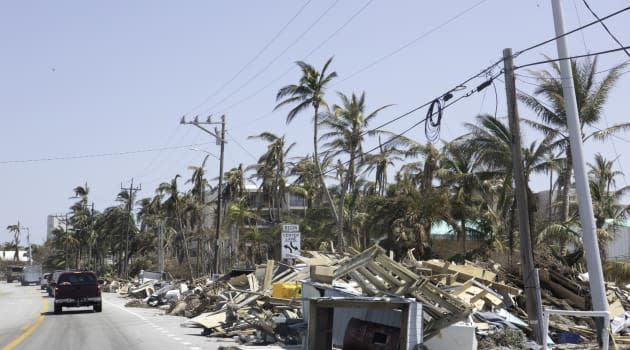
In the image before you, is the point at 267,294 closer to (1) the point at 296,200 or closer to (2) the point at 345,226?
(2) the point at 345,226

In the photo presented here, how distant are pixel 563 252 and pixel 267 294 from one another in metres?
14.5

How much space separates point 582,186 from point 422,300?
17.1 ft

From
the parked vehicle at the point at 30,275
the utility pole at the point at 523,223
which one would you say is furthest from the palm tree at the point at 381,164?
the parked vehicle at the point at 30,275

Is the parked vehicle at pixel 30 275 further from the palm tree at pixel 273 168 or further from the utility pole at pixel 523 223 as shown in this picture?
the utility pole at pixel 523 223

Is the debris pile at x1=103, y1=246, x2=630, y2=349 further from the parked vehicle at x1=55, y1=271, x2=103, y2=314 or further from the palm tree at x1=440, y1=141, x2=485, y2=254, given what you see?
the palm tree at x1=440, y1=141, x2=485, y2=254

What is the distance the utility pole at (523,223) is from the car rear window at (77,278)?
20.6 m

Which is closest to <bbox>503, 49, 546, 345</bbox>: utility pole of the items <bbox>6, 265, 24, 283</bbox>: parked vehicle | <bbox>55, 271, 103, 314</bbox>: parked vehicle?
<bbox>55, 271, 103, 314</bbox>: parked vehicle

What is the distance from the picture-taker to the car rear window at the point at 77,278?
30.6 m

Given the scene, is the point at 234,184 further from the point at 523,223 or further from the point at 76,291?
the point at 523,223

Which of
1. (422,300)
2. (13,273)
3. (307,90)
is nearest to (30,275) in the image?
(13,273)

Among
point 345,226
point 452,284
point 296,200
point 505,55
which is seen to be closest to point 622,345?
point 452,284

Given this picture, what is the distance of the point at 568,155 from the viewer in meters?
31.3

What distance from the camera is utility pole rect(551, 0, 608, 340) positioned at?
1554cm

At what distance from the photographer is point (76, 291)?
30188 millimetres
